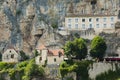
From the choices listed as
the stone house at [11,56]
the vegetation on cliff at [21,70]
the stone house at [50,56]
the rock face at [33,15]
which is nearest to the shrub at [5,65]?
the vegetation on cliff at [21,70]

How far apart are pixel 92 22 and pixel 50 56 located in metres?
17.6

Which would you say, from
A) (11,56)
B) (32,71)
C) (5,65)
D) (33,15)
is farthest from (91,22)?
(32,71)

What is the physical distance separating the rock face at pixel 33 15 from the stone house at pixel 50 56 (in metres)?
11.9

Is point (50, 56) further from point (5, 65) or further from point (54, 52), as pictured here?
point (5, 65)

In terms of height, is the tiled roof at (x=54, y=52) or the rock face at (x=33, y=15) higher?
the rock face at (x=33, y=15)

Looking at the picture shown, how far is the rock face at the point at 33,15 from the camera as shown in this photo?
107 m

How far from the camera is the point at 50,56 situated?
302 feet

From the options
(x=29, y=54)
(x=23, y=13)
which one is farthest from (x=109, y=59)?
(x=23, y=13)

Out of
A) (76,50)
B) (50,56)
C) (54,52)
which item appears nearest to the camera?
(76,50)

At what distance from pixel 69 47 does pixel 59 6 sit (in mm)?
19667

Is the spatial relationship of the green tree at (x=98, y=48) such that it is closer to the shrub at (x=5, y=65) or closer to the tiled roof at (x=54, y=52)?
the tiled roof at (x=54, y=52)

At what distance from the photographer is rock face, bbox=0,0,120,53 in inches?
4198

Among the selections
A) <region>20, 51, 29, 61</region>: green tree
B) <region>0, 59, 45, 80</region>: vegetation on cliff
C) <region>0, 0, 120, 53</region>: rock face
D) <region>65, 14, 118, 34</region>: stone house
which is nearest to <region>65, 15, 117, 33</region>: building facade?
<region>65, 14, 118, 34</region>: stone house

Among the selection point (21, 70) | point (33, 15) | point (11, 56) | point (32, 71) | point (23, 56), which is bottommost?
point (21, 70)
